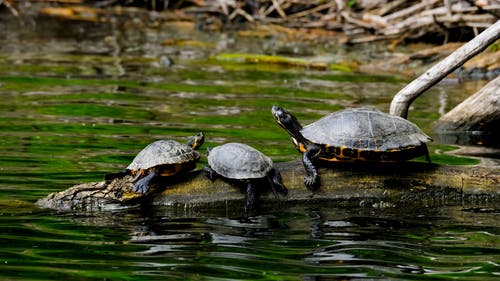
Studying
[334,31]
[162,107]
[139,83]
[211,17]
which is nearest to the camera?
[162,107]

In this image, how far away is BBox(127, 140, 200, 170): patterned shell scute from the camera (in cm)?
671

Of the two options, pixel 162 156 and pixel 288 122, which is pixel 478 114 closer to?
pixel 288 122

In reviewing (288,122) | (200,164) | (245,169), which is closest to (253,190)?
(245,169)

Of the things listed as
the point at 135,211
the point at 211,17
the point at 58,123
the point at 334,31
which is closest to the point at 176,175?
the point at 135,211

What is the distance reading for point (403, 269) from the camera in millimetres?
5449

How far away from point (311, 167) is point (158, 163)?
1125 mm

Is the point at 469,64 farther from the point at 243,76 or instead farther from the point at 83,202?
the point at 83,202

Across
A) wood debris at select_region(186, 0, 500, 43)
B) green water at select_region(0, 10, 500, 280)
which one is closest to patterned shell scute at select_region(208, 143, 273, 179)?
green water at select_region(0, 10, 500, 280)

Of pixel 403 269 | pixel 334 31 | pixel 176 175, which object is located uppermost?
pixel 334 31

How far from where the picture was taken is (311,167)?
6930 millimetres

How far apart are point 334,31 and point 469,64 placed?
22.8 feet

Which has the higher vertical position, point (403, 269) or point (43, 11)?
point (43, 11)

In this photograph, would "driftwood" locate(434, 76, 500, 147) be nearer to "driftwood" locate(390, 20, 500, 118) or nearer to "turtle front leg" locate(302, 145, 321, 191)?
"driftwood" locate(390, 20, 500, 118)

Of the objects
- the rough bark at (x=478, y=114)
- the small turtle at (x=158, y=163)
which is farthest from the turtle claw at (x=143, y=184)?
the rough bark at (x=478, y=114)
